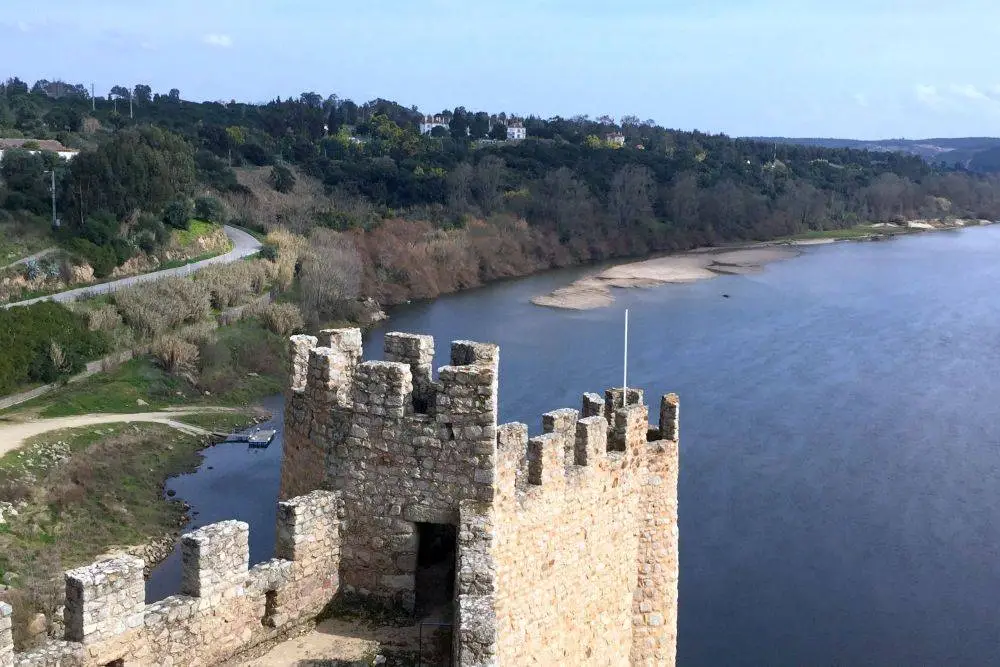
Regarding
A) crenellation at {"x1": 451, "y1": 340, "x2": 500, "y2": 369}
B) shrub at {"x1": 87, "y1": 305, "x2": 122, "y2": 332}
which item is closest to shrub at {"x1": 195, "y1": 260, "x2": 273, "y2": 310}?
shrub at {"x1": 87, "y1": 305, "x2": 122, "y2": 332}

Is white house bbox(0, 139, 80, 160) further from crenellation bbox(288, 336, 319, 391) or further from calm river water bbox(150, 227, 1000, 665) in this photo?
crenellation bbox(288, 336, 319, 391)

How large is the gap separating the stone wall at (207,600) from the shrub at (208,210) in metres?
38.6

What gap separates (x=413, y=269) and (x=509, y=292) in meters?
4.47

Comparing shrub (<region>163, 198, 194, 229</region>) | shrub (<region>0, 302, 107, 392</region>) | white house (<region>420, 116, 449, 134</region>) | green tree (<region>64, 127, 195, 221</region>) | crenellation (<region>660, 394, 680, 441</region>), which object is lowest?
shrub (<region>0, 302, 107, 392</region>)

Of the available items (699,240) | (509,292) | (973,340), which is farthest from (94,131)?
(973,340)

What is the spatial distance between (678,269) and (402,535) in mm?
49233

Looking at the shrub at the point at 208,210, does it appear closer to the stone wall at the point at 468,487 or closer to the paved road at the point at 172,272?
the paved road at the point at 172,272

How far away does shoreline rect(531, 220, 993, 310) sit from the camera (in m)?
45.3

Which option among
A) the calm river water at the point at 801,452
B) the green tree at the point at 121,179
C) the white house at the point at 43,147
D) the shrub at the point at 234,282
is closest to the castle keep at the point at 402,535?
the calm river water at the point at 801,452

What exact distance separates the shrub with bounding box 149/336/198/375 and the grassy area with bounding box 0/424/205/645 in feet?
15.0

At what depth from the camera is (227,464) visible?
82.8 ft

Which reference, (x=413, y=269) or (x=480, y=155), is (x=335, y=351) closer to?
(x=413, y=269)

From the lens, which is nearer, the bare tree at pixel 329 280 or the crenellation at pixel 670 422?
the crenellation at pixel 670 422

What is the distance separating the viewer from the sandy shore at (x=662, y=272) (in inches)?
1773
